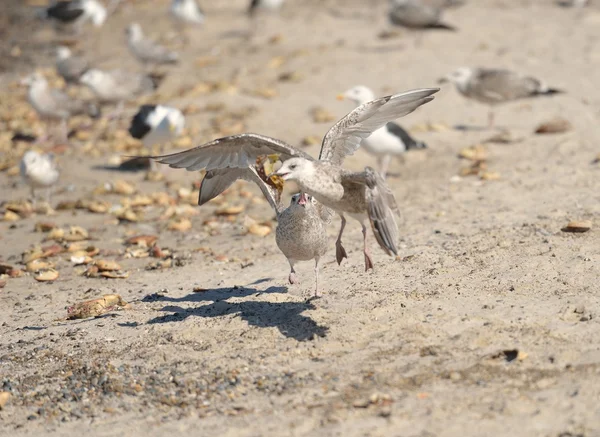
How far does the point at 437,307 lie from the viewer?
589cm

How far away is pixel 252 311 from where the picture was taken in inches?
244

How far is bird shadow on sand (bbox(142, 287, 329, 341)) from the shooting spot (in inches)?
229

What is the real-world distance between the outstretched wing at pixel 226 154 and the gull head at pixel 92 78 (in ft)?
26.9

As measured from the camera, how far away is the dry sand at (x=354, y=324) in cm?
477

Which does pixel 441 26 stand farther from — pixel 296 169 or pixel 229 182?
pixel 296 169

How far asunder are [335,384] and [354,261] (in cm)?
232

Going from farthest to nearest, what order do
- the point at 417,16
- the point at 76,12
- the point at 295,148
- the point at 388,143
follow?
the point at 76,12, the point at 417,16, the point at 388,143, the point at 295,148

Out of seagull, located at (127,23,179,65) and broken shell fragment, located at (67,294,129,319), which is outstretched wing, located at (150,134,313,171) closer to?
broken shell fragment, located at (67,294,129,319)

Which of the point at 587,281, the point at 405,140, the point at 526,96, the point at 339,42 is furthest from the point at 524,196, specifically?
the point at 339,42

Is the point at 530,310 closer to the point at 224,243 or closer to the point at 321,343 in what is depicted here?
the point at 321,343

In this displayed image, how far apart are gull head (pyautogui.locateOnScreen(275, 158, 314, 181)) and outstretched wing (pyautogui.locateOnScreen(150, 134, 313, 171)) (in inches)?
29.6

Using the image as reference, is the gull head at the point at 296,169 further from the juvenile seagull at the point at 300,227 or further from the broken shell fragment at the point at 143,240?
the broken shell fragment at the point at 143,240

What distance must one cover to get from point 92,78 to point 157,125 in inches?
129

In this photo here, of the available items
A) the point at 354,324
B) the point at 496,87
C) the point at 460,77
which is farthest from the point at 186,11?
the point at 354,324
